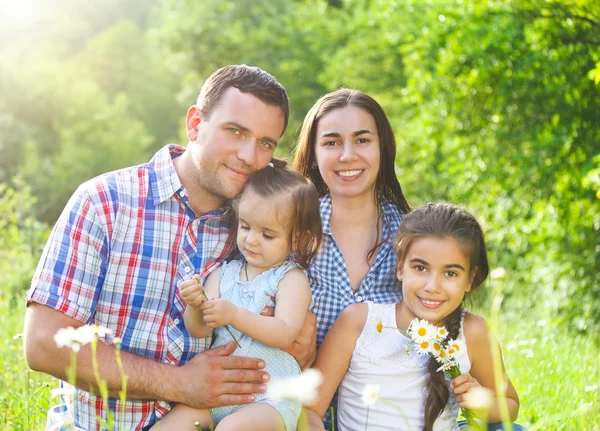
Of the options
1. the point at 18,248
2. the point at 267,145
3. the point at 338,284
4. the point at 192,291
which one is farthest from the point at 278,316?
the point at 18,248

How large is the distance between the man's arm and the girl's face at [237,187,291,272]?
1.20 feet

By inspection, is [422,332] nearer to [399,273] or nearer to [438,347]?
[438,347]

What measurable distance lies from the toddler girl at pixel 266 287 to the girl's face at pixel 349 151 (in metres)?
0.42

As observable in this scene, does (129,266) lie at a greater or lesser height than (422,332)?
greater

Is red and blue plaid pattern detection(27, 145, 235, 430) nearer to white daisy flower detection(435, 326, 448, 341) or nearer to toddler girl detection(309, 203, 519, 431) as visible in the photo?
toddler girl detection(309, 203, 519, 431)

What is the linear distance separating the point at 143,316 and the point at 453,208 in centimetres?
131

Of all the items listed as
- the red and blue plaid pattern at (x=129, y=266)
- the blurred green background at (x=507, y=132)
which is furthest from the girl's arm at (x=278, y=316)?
the blurred green background at (x=507, y=132)

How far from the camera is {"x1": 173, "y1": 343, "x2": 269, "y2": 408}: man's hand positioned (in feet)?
8.77

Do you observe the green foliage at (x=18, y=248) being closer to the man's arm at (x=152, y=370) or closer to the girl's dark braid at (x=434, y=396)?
the man's arm at (x=152, y=370)

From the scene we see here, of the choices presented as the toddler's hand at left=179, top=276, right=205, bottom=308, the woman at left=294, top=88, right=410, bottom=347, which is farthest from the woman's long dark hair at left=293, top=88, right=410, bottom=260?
the toddler's hand at left=179, top=276, right=205, bottom=308

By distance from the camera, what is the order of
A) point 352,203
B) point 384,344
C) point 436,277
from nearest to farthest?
point 436,277 → point 384,344 → point 352,203

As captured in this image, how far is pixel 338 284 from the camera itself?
320 cm

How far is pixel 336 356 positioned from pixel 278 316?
339mm

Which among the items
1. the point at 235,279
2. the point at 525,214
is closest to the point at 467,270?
the point at 235,279
